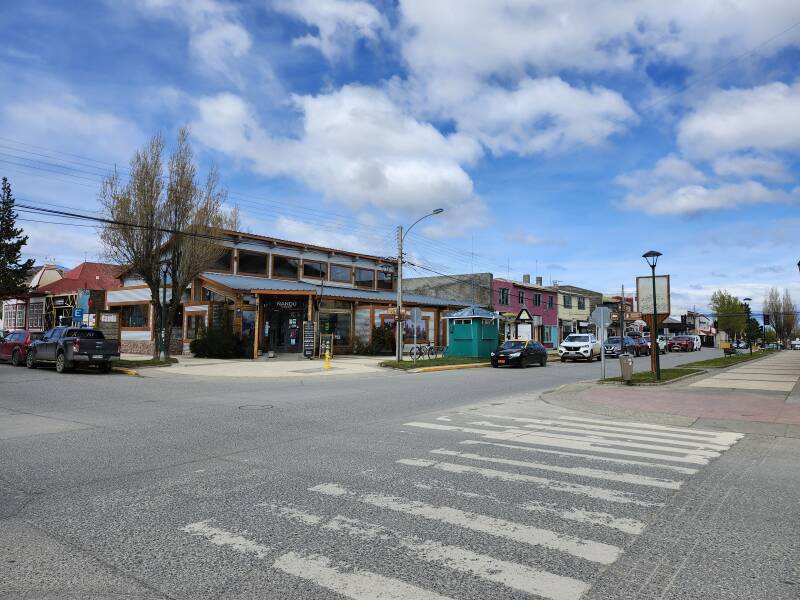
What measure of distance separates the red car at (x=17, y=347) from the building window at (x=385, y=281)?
1025 inches

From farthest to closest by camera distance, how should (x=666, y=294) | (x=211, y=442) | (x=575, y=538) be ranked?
(x=666, y=294) < (x=211, y=442) < (x=575, y=538)

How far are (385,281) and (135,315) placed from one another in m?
19.5

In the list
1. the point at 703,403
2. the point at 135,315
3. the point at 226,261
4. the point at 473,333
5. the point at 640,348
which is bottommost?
the point at 703,403

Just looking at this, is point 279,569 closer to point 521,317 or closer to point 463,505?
point 463,505

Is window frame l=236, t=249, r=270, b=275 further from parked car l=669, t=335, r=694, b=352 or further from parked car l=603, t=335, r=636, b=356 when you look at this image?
parked car l=669, t=335, r=694, b=352

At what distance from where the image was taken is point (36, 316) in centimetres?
5031

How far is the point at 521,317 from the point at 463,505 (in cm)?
2673

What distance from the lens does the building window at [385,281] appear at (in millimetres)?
46531

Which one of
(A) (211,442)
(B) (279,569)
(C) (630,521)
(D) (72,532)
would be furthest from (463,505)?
(A) (211,442)

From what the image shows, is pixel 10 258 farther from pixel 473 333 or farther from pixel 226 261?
pixel 473 333

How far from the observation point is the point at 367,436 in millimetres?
8773

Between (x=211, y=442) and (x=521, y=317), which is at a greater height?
(x=521, y=317)

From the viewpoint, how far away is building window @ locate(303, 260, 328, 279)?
40.5m

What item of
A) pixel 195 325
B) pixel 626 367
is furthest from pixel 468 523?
pixel 195 325
